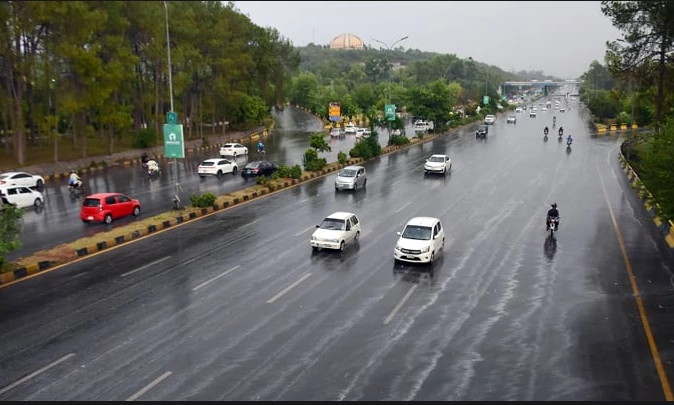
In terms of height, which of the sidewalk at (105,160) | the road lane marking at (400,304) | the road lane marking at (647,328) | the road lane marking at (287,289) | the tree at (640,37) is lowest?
the road lane marking at (647,328)

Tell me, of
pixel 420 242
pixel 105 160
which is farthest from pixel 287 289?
pixel 105 160

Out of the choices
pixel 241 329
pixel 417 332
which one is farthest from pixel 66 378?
pixel 417 332

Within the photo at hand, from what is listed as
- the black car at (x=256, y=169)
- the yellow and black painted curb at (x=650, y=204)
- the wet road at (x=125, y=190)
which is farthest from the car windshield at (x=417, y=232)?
the black car at (x=256, y=169)

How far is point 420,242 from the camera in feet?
62.7

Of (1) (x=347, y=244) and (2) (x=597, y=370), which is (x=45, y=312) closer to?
(1) (x=347, y=244)

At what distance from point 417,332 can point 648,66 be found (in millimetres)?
36049

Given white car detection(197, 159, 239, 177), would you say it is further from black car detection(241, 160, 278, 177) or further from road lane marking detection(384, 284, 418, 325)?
road lane marking detection(384, 284, 418, 325)

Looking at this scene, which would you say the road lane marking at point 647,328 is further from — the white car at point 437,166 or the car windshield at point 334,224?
the white car at point 437,166

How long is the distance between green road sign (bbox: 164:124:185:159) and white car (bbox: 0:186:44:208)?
8.24 m

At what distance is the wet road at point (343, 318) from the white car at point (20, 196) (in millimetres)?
10219

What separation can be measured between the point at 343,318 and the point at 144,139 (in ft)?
152

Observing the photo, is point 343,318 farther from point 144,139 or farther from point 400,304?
point 144,139

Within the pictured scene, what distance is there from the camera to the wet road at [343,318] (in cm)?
1095

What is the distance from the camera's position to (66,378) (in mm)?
11180
